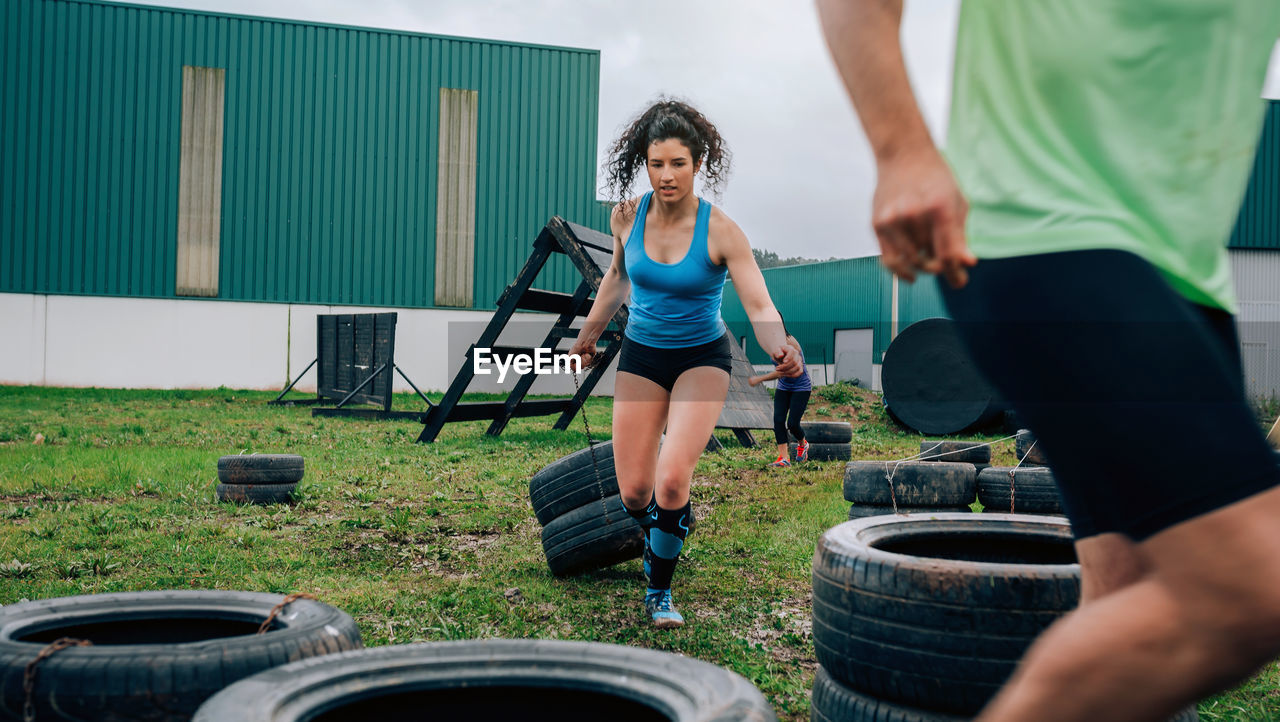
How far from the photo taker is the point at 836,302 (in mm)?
34875

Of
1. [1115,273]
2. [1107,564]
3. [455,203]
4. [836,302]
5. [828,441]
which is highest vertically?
[455,203]

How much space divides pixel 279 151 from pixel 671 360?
22417mm

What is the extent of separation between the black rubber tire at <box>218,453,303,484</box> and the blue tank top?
3.59 m

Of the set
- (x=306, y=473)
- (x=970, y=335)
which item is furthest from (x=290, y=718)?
(x=306, y=473)

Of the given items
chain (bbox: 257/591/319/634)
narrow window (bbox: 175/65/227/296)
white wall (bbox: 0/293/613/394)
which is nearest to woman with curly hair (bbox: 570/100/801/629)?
chain (bbox: 257/591/319/634)

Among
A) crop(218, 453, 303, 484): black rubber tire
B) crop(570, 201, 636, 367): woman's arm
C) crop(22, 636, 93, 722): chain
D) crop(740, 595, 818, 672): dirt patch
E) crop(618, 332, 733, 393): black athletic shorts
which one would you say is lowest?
crop(740, 595, 818, 672): dirt patch

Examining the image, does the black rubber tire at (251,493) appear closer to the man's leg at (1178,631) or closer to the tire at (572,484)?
the tire at (572,484)

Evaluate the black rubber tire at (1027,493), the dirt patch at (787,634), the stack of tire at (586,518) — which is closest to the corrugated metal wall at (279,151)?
the stack of tire at (586,518)

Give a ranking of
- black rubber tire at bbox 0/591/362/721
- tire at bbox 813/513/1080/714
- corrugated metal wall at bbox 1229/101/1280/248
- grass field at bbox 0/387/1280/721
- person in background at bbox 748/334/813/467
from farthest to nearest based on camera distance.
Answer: corrugated metal wall at bbox 1229/101/1280/248 → person in background at bbox 748/334/813/467 → grass field at bbox 0/387/1280/721 → tire at bbox 813/513/1080/714 → black rubber tire at bbox 0/591/362/721

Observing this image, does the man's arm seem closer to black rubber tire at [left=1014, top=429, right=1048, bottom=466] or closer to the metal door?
black rubber tire at [left=1014, top=429, right=1048, bottom=466]

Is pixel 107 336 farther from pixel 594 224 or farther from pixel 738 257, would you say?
pixel 738 257

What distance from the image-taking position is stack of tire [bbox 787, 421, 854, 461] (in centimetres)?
1101

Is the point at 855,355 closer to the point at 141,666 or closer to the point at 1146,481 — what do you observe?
the point at 141,666

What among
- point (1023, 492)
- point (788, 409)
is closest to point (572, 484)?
point (1023, 492)
